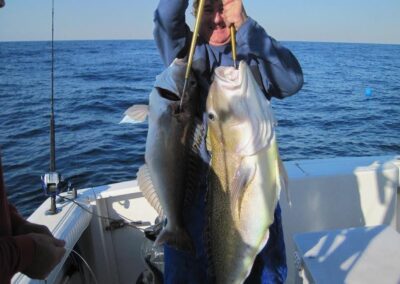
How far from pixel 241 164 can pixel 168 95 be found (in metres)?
0.46

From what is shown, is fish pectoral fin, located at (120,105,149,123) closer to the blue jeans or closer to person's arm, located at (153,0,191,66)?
person's arm, located at (153,0,191,66)

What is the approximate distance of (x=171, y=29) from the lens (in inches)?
70.1

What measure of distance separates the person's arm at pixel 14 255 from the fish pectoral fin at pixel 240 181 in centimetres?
83

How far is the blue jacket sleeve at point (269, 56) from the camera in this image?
1735 millimetres

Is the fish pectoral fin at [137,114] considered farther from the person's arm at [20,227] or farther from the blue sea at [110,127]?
the blue sea at [110,127]

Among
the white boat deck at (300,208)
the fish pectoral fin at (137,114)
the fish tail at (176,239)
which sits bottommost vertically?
the white boat deck at (300,208)

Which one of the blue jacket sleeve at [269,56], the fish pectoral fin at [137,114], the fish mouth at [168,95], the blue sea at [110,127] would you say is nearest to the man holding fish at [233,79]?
the blue jacket sleeve at [269,56]

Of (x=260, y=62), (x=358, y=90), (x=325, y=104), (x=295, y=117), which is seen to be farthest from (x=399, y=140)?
(x=260, y=62)

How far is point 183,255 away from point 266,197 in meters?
0.73

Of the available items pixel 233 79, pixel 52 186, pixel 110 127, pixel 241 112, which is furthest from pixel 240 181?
pixel 110 127

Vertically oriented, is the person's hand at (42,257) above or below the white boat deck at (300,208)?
above

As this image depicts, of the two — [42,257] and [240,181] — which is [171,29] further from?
[42,257]

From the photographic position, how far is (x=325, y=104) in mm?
17875

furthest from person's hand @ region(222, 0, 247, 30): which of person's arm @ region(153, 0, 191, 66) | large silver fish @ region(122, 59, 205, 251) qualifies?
large silver fish @ region(122, 59, 205, 251)
